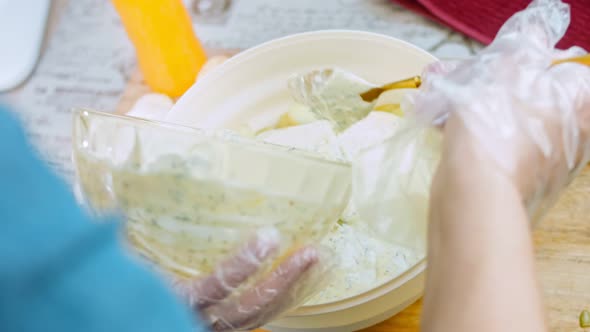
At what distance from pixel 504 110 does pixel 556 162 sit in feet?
0.25

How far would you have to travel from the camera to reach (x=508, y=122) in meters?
0.41

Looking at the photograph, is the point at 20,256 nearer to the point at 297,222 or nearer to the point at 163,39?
the point at 297,222

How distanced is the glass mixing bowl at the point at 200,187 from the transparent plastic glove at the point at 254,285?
2 centimetres

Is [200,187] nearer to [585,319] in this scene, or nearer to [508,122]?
[508,122]

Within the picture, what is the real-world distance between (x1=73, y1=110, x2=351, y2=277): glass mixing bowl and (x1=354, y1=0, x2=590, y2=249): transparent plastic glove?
0.04 meters

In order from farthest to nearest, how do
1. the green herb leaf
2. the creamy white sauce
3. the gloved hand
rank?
the creamy white sauce < the green herb leaf < the gloved hand

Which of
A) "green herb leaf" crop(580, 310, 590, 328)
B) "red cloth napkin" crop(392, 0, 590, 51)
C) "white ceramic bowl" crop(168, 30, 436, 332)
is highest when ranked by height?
"white ceramic bowl" crop(168, 30, 436, 332)

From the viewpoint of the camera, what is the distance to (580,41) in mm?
890

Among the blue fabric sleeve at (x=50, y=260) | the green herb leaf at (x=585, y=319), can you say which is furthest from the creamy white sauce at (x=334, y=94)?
the blue fabric sleeve at (x=50, y=260)

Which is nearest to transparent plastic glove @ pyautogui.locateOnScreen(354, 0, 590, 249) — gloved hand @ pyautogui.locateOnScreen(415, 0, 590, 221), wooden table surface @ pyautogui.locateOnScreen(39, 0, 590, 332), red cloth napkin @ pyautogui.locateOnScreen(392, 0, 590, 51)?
gloved hand @ pyautogui.locateOnScreen(415, 0, 590, 221)

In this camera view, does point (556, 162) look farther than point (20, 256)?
Yes

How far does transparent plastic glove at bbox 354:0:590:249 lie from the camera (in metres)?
0.41

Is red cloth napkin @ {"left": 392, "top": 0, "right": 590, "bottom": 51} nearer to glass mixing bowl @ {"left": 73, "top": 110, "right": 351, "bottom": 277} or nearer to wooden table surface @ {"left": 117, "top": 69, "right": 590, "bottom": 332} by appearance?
wooden table surface @ {"left": 117, "top": 69, "right": 590, "bottom": 332}

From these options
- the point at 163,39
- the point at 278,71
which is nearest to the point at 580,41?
the point at 278,71
